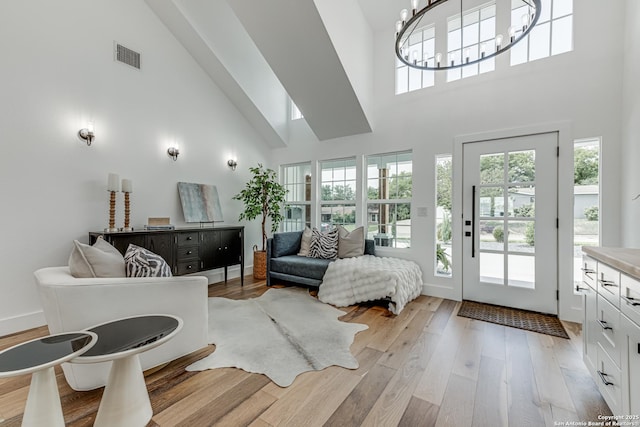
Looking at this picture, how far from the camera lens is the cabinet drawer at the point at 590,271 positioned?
1.69 metres

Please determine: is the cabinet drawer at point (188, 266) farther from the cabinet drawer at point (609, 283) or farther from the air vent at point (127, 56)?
the cabinet drawer at point (609, 283)

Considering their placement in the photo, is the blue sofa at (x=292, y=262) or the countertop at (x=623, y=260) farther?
the blue sofa at (x=292, y=262)

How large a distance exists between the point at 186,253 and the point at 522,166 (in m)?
4.20

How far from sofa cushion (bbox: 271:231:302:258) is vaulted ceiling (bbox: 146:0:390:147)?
1751 mm

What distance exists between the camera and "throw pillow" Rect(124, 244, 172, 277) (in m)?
1.92

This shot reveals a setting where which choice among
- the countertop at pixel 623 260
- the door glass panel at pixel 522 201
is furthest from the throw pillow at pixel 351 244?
the countertop at pixel 623 260

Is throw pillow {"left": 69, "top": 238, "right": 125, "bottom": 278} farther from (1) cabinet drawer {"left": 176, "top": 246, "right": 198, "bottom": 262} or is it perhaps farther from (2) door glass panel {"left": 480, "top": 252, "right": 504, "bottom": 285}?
(2) door glass panel {"left": 480, "top": 252, "right": 504, "bottom": 285}

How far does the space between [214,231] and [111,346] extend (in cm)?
255

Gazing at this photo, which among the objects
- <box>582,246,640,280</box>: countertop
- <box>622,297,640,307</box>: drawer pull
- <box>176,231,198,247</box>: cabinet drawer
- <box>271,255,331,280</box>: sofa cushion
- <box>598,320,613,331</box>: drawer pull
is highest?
<box>582,246,640,280</box>: countertop

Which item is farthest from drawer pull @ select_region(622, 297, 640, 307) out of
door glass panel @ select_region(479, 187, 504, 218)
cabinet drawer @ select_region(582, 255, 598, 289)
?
door glass panel @ select_region(479, 187, 504, 218)

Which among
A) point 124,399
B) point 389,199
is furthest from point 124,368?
point 389,199

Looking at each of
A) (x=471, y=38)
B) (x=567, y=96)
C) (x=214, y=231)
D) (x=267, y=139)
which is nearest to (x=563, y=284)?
(x=567, y=96)

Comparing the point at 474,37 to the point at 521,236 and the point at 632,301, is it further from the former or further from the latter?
the point at 632,301

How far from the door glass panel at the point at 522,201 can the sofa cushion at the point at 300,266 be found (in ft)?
7.69
